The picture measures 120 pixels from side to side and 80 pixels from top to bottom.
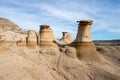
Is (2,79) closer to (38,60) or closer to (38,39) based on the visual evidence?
(38,60)

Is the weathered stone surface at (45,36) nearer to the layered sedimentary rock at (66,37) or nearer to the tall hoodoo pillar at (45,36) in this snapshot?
the tall hoodoo pillar at (45,36)

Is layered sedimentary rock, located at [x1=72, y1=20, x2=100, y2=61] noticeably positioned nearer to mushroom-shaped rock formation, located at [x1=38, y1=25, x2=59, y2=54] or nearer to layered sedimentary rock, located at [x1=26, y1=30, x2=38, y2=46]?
mushroom-shaped rock formation, located at [x1=38, y1=25, x2=59, y2=54]

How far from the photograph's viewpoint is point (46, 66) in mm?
18203

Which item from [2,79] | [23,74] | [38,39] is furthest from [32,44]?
[2,79]

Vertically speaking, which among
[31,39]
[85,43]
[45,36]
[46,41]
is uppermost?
[45,36]

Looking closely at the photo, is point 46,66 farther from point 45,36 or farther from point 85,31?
point 85,31

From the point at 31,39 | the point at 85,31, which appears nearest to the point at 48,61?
the point at 31,39

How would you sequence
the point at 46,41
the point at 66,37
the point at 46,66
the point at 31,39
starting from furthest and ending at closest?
the point at 66,37
the point at 46,41
the point at 31,39
the point at 46,66

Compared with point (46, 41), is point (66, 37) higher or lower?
higher

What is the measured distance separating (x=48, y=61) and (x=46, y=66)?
0.79 m

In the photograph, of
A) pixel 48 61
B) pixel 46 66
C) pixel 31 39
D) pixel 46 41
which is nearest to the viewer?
pixel 46 66

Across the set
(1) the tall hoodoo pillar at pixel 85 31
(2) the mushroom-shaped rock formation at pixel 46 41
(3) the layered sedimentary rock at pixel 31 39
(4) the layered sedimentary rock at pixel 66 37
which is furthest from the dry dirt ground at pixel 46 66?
(4) the layered sedimentary rock at pixel 66 37

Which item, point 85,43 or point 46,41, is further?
point 85,43

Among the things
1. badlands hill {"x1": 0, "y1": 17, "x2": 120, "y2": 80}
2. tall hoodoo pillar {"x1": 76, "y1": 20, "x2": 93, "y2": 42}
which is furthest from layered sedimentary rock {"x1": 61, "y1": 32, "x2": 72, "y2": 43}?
tall hoodoo pillar {"x1": 76, "y1": 20, "x2": 93, "y2": 42}
